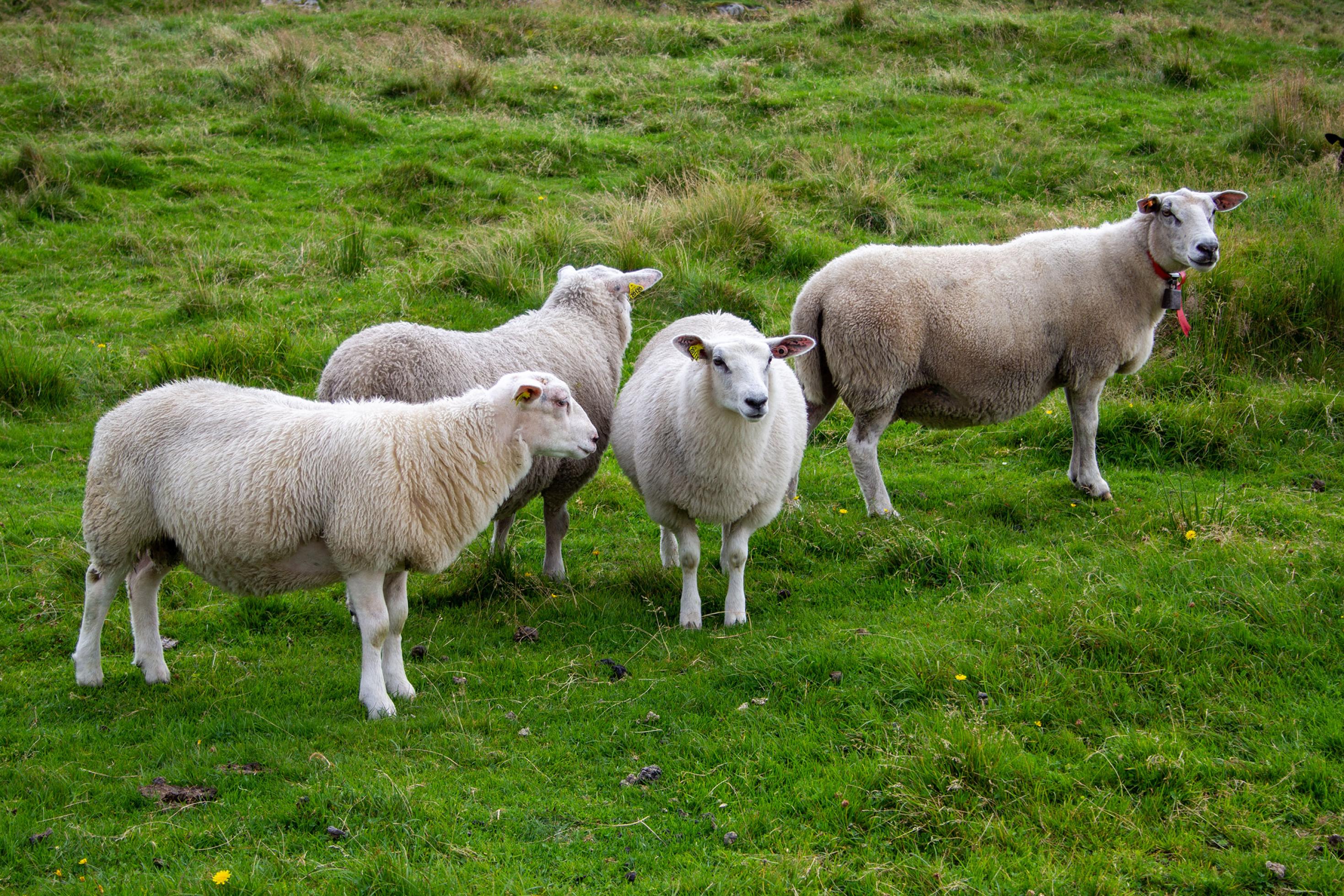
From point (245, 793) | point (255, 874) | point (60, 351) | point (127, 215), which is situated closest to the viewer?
point (255, 874)

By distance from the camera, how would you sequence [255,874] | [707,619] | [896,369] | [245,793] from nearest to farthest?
[255,874]
[245,793]
[707,619]
[896,369]

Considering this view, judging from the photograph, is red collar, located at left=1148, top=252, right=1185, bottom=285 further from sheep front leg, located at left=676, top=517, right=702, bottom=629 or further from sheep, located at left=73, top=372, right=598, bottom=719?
sheep, located at left=73, top=372, right=598, bottom=719

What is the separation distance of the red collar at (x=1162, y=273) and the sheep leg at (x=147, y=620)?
6096mm

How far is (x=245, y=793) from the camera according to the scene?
3955mm

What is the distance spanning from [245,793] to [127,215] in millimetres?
9152

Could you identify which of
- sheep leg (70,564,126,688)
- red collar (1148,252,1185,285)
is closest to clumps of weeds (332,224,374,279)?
sheep leg (70,564,126,688)

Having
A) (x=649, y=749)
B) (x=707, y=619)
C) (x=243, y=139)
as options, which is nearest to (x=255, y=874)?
(x=649, y=749)

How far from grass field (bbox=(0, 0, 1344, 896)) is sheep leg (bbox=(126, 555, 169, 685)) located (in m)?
0.15

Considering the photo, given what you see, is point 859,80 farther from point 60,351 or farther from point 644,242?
point 60,351

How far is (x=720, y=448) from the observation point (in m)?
5.46

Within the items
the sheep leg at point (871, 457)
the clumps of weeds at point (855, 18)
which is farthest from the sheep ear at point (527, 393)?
the clumps of weeds at point (855, 18)

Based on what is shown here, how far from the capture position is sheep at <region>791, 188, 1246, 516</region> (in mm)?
6637

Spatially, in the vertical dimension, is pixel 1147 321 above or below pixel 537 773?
above

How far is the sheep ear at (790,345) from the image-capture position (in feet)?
18.0
